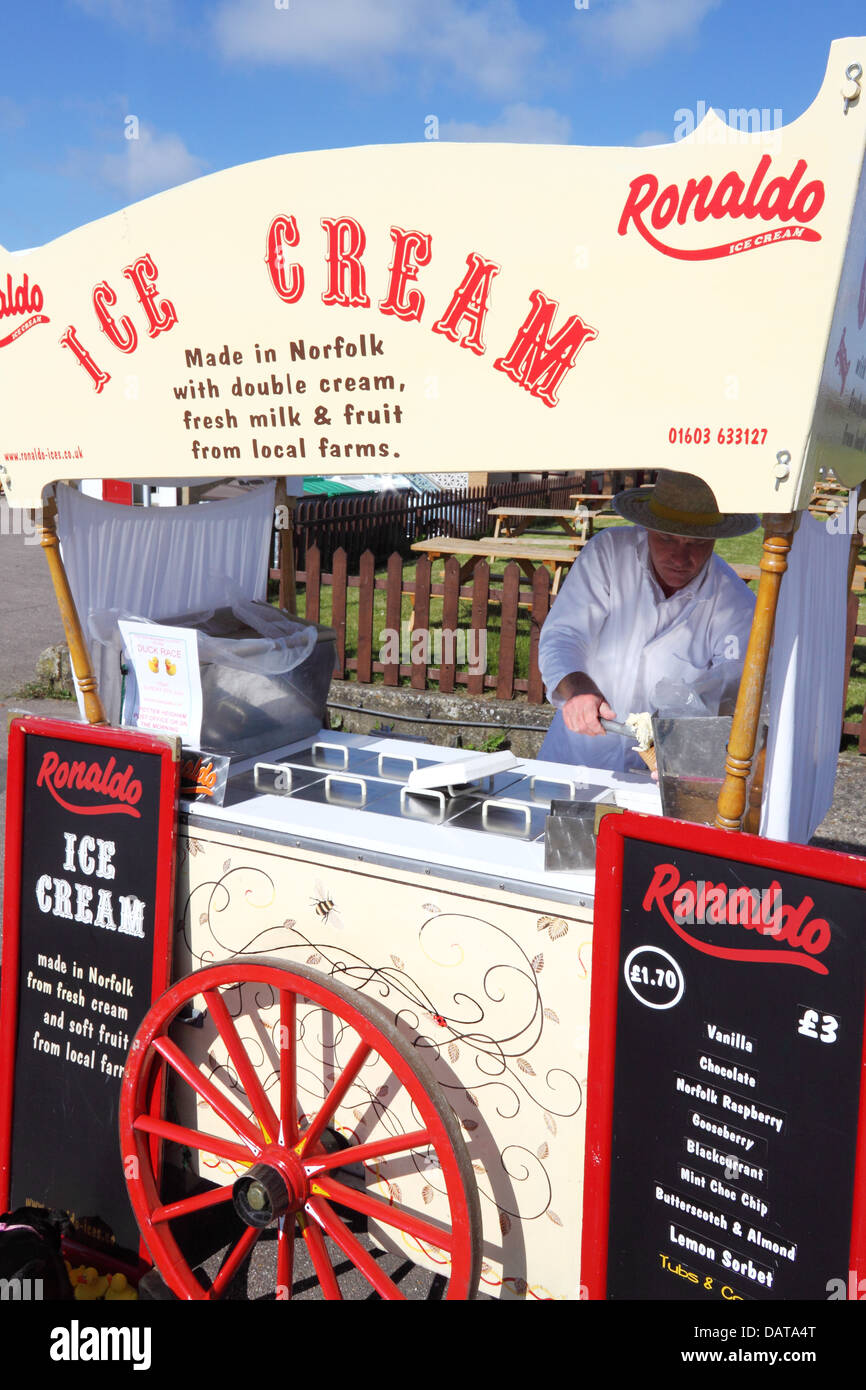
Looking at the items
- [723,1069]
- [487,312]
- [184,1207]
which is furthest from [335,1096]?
[487,312]

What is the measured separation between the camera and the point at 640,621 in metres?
3.42

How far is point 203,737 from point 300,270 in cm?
128

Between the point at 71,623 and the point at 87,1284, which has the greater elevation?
the point at 71,623

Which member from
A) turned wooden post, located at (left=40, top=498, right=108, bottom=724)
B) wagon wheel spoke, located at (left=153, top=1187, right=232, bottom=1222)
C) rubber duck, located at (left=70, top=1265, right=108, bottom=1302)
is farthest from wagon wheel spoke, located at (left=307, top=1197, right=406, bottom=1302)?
turned wooden post, located at (left=40, top=498, right=108, bottom=724)

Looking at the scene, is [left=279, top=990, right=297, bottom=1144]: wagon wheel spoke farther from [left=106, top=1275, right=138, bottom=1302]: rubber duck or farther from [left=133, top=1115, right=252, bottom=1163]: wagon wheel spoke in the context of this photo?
[left=106, top=1275, right=138, bottom=1302]: rubber duck

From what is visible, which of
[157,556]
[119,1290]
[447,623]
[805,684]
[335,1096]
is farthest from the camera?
[447,623]

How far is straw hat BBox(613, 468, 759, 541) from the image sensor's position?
9.86 feet

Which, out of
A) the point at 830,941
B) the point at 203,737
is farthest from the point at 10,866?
the point at 830,941

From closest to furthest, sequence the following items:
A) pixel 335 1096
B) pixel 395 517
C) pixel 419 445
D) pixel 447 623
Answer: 1. pixel 419 445
2. pixel 335 1096
3. pixel 447 623
4. pixel 395 517

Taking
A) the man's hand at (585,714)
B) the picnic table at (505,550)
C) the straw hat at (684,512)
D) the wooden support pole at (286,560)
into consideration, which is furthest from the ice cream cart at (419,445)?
the picnic table at (505,550)

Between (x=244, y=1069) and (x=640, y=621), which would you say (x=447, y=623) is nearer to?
(x=640, y=621)

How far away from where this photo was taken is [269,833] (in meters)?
2.31

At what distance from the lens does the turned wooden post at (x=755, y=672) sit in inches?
66.4

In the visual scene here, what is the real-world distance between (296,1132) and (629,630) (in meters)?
1.99
